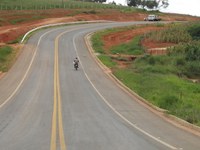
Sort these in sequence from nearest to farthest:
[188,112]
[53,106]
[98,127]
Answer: [98,127] → [188,112] → [53,106]

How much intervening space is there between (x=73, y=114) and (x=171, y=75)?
18.7 meters

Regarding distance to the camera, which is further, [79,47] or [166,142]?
[79,47]

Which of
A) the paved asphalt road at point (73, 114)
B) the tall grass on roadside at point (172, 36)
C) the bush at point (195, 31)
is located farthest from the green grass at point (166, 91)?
the bush at point (195, 31)

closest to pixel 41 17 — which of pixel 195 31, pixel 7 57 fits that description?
pixel 195 31

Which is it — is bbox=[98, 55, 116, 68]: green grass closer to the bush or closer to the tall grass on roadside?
the tall grass on roadside

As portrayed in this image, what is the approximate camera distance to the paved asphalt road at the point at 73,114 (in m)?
14.4

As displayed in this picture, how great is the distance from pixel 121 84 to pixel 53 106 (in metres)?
11.5

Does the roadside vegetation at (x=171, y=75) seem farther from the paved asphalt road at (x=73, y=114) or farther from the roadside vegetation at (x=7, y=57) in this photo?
the roadside vegetation at (x=7, y=57)

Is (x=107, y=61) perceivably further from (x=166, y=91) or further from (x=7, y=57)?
(x=166, y=91)

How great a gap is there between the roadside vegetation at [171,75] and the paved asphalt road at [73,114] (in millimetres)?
1386

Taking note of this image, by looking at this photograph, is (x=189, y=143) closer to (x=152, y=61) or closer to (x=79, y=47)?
(x=152, y=61)

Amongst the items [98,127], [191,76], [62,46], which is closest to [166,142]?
[98,127]

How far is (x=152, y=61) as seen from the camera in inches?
1714

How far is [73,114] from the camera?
68.1 ft
